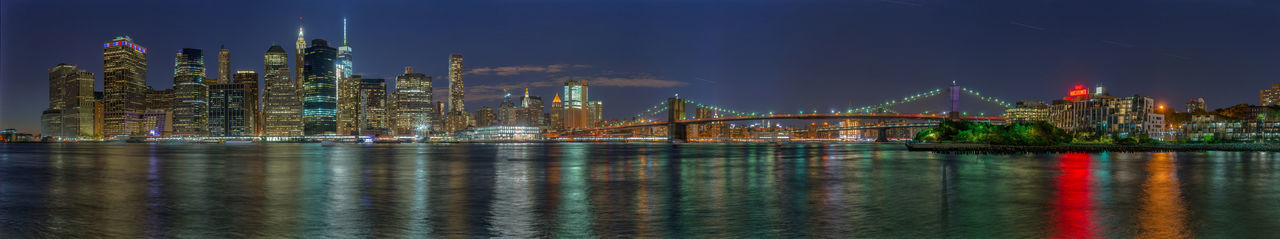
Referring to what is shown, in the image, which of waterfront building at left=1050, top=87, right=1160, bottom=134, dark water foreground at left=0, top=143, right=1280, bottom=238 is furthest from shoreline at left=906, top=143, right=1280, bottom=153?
dark water foreground at left=0, top=143, right=1280, bottom=238

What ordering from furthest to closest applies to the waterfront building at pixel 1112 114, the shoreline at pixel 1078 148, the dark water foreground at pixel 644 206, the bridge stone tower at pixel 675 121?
the bridge stone tower at pixel 675 121
the waterfront building at pixel 1112 114
the shoreline at pixel 1078 148
the dark water foreground at pixel 644 206

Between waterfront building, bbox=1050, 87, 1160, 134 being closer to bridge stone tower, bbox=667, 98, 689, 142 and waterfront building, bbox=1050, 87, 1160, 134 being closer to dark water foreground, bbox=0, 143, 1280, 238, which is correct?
bridge stone tower, bbox=667, 98, 689, 142

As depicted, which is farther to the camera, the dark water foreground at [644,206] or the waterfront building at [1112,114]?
the waterfront building at [1112,114]

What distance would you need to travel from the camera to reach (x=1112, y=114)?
145625 millimetres

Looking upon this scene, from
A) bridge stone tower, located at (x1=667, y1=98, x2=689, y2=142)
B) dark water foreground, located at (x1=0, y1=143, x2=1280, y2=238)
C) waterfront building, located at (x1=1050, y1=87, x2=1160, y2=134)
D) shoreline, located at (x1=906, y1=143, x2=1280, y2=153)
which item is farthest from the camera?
bridge stone tower, located at (x1=667, y1=98, x2=689, y2=142)

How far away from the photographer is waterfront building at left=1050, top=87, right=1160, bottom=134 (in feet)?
467

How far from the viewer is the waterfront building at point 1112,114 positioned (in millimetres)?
Answer: 142250

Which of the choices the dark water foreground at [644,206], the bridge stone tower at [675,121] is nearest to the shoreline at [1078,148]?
the dark water foreground at [644,206]

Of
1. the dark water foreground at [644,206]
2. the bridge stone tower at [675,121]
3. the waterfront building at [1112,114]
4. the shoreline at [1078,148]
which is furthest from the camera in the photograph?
the bridge stone tower at [675,121]

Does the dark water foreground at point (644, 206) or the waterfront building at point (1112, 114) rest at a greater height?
the waterfront building at point (1112, 114)

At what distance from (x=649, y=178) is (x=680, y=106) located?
4916 inches

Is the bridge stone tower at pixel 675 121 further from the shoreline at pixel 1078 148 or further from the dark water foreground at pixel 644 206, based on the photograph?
the dark water foreground at pixel 644 206

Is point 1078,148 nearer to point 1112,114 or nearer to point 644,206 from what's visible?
point 1112,114

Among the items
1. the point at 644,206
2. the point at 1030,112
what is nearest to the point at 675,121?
the point at 1030,112
